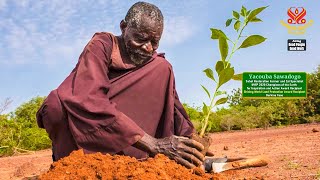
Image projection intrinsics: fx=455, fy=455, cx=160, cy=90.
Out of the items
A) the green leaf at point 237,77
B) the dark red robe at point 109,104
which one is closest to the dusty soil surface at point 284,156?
the green leaf at point 237,77

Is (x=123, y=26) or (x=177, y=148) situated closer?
(x=177, y=148)

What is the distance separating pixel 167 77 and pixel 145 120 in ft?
1.23

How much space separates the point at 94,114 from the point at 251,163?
2882 millimetres

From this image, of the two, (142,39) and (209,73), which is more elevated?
(142,39)

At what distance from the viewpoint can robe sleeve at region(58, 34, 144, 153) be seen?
8.60 ft

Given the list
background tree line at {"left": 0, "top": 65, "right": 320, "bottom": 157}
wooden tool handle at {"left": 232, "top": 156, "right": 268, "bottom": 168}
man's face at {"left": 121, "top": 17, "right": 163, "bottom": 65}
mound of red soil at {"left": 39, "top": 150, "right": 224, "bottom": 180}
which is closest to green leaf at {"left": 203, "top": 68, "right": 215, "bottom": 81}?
man's face at {"left": 121, "top": 17, "right": 163, "bottom": 65}

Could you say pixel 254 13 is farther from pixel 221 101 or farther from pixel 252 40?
pixel 221 101

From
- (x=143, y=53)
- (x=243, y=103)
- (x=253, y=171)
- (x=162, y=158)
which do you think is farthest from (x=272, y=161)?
(x=243, y=103)

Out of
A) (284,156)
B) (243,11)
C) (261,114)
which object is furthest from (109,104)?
(261,114)

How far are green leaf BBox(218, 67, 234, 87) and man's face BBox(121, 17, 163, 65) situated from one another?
0.50m

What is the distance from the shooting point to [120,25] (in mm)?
3264

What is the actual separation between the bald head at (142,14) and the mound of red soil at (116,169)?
995mm

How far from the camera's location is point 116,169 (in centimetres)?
231

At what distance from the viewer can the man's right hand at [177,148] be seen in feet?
8.42
